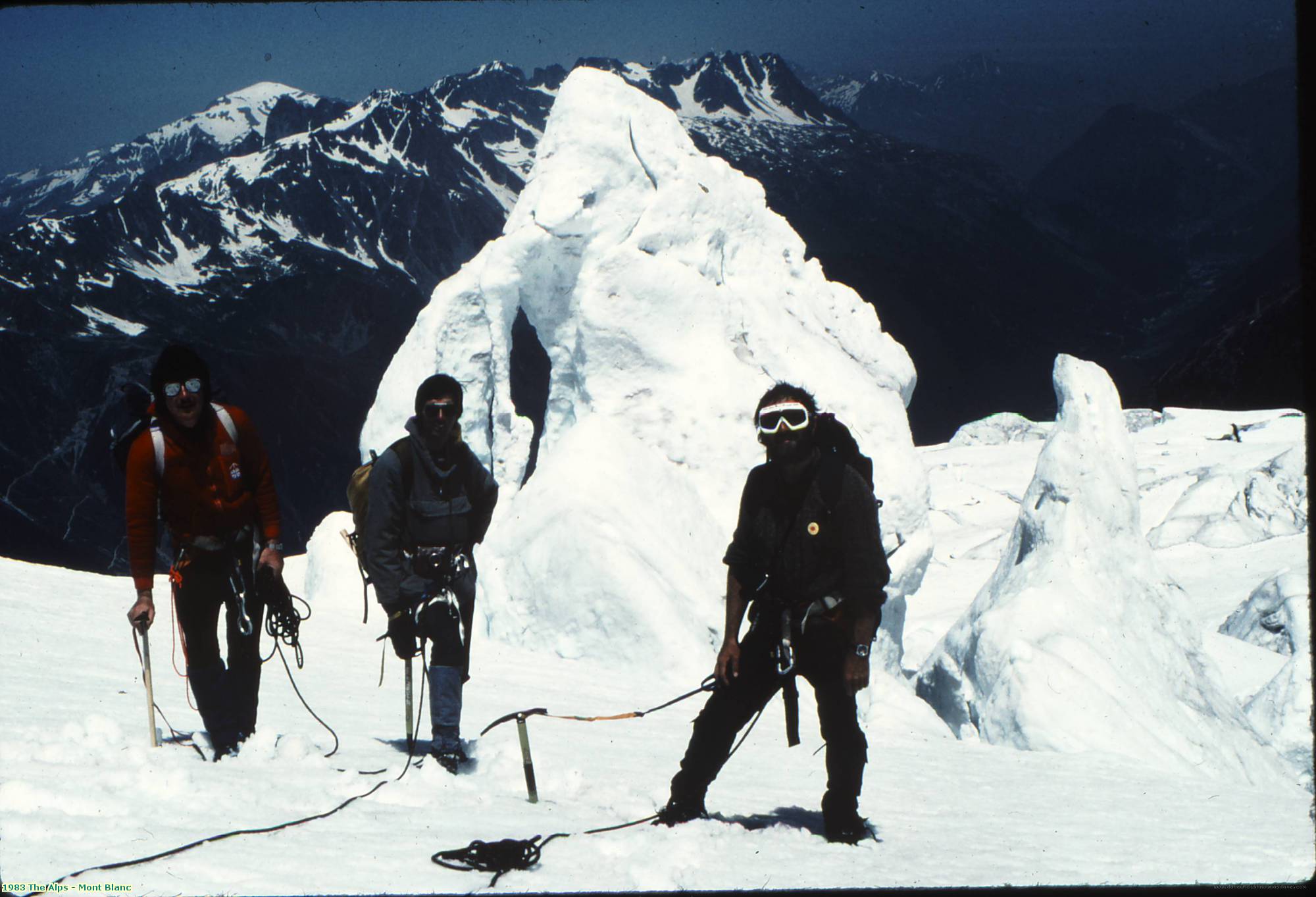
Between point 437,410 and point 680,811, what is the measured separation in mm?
2241

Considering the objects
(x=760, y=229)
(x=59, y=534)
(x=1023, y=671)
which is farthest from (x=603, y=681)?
(x=59, y=534)

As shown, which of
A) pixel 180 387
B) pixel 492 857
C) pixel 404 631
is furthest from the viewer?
pixel 404 631

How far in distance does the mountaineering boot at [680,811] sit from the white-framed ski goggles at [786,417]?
168cm

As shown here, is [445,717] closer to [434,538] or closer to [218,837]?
[434,538]

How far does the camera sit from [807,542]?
14.4ft

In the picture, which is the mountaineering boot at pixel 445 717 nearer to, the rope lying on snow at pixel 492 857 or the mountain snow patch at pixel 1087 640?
the rope lying on snow at pixel 492 857

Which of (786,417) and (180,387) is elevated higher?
(180,387)

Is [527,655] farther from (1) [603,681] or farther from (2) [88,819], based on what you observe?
(2) [88,819]

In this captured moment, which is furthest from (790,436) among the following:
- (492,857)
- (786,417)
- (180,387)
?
(180,387)

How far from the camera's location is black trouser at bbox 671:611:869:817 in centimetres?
438

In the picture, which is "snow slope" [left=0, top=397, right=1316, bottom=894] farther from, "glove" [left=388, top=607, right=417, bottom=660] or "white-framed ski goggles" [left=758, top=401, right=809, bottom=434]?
"white-framed ski goggles" [left=758, top=401, right=809, bottom=434]

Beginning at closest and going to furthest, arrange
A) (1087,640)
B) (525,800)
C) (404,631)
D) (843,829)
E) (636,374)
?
(843,829) < (525,800) < (404,631) < (1087,640) < (636,374)

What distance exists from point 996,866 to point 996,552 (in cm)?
2861

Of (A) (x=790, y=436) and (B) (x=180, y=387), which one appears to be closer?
(A) (x=790, y=436)
